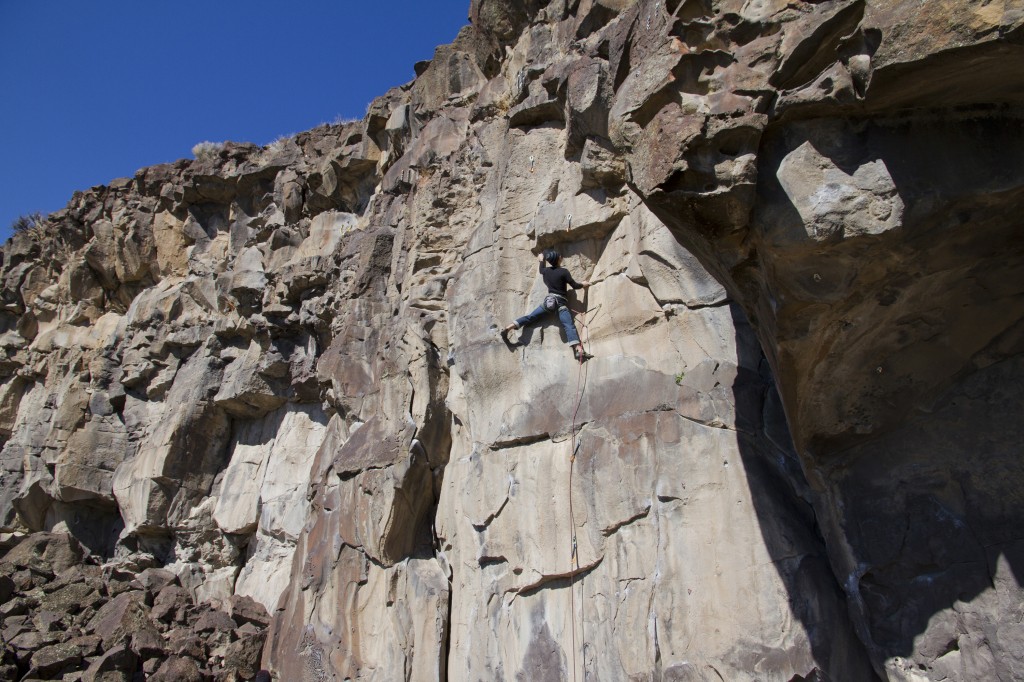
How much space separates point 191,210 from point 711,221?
1491 cm

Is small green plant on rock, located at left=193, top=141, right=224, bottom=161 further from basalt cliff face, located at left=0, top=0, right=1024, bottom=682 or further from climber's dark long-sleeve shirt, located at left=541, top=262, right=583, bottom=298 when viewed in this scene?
climber's dark long-sleeve shirt, located at left=541, top=262, right=583, bottom=298

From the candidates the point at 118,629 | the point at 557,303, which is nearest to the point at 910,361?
the point at 557,303

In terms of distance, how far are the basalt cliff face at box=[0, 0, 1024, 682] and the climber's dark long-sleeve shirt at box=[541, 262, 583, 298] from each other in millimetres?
259

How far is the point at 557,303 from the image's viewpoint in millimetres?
8172

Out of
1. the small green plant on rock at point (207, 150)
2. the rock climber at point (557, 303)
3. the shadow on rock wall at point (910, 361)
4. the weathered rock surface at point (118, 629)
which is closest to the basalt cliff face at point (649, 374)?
the shadow on rock wall at point (910, 361)

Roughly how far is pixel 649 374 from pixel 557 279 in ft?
5.14

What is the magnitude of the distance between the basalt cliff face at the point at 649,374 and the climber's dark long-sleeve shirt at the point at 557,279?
0.85 feet

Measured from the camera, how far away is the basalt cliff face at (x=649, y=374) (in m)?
4.90

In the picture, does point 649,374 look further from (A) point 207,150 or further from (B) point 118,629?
(A) point 207,150

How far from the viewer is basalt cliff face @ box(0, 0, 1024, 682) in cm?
490

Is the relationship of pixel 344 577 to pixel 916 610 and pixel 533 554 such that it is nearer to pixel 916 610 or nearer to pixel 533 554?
pixel 533 554

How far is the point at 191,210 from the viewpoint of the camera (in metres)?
17.2

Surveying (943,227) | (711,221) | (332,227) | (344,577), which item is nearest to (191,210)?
(332,227)

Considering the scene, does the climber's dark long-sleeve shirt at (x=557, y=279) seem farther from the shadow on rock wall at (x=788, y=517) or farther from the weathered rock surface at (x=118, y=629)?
the weathered rock surface at (x=118, y=629)
